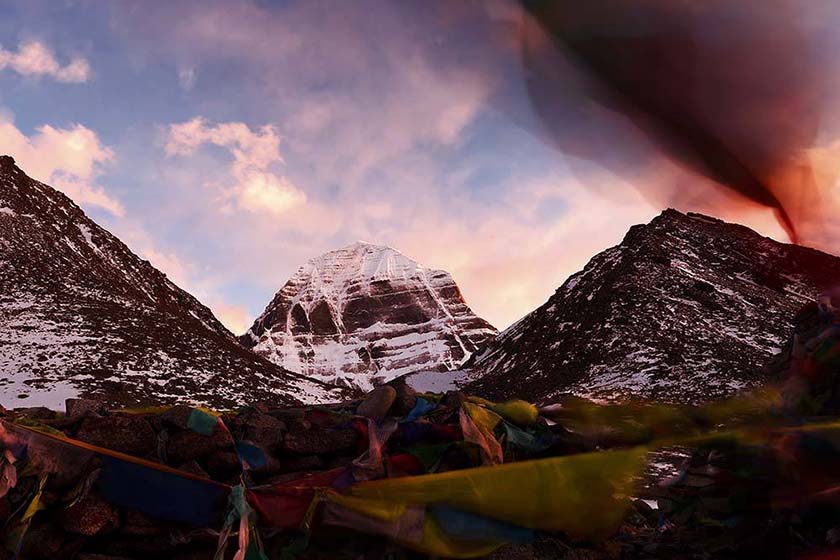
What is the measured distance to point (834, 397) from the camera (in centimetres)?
539

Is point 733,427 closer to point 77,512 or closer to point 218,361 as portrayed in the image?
point 77,512

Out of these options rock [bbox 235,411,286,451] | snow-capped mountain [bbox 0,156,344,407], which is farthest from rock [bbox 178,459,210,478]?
snow-capped mountain [bbox 0,156,344,407]

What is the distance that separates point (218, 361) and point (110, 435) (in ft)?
149

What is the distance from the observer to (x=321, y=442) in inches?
219

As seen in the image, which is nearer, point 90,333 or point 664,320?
point 90,333

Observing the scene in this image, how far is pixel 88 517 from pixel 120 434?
686 millimetres

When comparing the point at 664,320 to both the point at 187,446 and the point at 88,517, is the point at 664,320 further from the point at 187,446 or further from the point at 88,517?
the point at 88,517

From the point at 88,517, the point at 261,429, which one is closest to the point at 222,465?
the point at 261,429

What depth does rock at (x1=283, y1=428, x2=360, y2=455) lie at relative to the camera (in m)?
5.54

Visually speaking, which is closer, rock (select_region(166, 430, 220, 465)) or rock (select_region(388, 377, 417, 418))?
rock (select_region(166, 430, 220, 465))

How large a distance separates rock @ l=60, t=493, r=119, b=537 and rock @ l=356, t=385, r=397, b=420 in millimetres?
2236

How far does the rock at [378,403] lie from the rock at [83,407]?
2503mm

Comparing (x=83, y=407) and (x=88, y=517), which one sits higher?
(x=83, y=407)

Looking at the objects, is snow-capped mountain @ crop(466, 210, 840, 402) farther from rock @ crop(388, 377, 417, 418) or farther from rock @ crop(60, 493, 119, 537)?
rock @ crop(60, 493, 119, 537)
